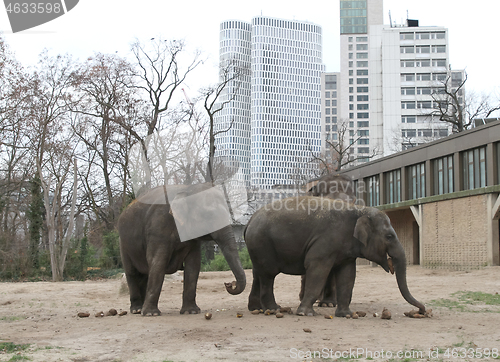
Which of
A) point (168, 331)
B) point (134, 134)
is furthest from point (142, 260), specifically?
point (134, 134)

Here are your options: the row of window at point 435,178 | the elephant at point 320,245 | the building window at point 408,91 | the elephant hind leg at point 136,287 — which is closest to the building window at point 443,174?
the row of window at point 435,178

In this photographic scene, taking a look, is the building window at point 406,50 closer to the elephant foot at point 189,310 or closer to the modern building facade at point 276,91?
the modern building facade at point 276,91

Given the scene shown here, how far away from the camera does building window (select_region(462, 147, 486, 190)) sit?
2541cm

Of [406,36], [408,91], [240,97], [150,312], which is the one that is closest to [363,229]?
[150,312]

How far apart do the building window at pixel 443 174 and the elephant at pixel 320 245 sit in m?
19.8

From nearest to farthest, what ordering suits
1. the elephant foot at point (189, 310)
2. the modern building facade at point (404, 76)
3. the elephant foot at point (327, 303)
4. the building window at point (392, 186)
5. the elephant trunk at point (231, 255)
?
the elephant trunk at point (231, 255) → the elephant foot at point (189, 310) → the elephant foot at point (327, 303) → the building window at point (392, 186) → the modern building facade at point (404, 76)

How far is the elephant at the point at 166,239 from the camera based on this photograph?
32.9ft

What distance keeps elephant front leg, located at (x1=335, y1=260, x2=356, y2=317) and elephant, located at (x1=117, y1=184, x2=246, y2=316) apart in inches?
72.0

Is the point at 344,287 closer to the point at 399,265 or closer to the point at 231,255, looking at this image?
the point at 399,265

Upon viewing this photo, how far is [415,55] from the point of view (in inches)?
4432

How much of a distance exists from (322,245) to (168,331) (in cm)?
316

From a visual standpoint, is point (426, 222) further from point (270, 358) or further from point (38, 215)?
point (270, 358)

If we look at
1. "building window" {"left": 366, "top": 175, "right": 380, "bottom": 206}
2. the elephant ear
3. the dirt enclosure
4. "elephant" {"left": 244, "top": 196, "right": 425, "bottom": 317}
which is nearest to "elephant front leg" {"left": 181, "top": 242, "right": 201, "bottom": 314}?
the dirt enclosure

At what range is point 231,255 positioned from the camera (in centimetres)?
973
